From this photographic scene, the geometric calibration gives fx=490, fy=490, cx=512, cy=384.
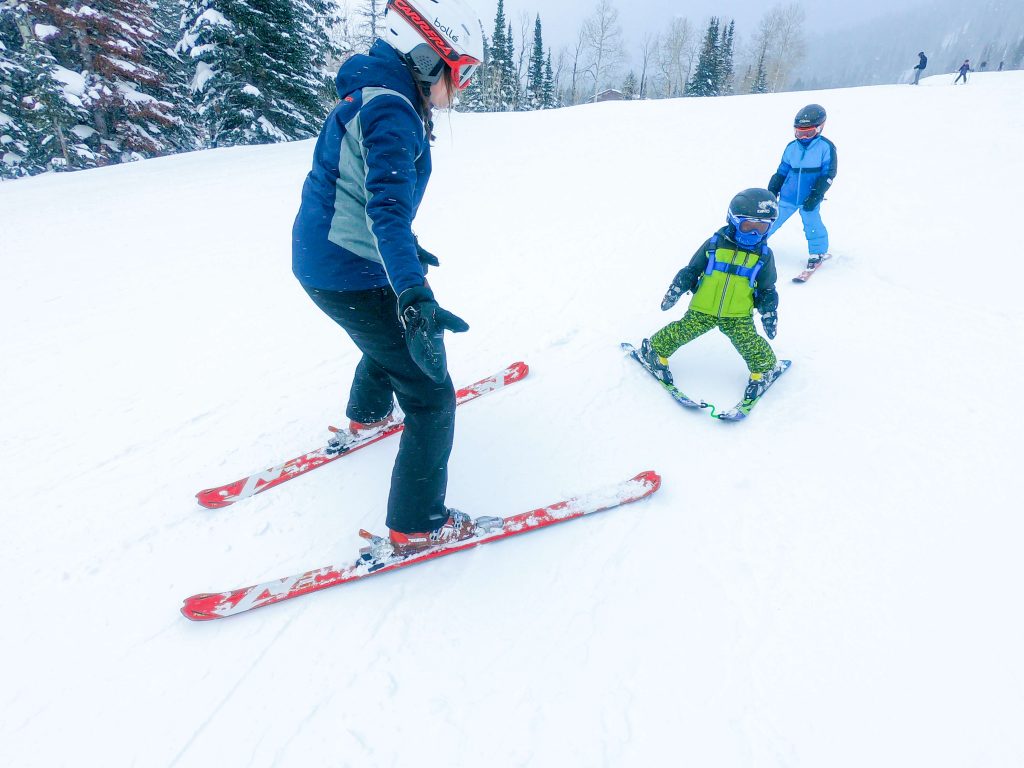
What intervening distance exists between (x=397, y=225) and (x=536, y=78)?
58293mm

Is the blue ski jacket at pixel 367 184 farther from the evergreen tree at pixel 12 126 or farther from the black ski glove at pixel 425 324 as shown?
the evergreen tree at pixel 12 126

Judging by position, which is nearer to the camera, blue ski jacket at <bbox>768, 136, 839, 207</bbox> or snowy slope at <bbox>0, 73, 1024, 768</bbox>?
snowy slope at <bbox>0, 73, 1024, 768</bbox>

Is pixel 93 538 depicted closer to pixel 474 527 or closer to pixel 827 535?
pixel 474 527

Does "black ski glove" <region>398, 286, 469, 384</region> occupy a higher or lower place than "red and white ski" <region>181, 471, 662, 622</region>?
higher

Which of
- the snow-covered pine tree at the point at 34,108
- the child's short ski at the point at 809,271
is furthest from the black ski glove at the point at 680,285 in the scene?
the snow-covered pine tree at the point at 34,108

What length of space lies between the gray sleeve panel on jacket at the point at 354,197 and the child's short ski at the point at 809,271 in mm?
4542

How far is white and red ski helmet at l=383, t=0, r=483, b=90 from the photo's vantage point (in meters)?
1.71

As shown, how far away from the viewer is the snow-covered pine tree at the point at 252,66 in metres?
15.1

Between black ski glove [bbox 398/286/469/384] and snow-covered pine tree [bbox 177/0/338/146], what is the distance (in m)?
18.8

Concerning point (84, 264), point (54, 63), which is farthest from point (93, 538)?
point (54, 63)

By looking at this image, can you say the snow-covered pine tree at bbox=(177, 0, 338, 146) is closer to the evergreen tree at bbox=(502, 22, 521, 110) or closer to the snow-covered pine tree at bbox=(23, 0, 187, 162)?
the snow-covered pine tree at bbox=(23, 0, 187, 162)

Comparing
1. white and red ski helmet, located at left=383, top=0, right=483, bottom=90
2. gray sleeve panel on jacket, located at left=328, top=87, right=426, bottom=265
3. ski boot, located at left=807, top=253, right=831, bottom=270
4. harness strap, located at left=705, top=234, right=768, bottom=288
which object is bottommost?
ski boot, located at left=807, top=253, right=831, bottom=270

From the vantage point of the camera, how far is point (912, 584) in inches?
81.0

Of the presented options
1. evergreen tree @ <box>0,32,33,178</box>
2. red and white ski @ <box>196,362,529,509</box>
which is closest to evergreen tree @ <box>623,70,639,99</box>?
evergreen tree @ <box>0,32,33,178</box>
